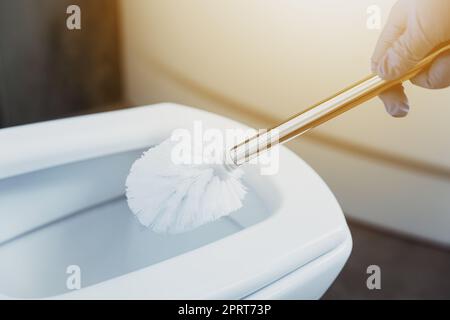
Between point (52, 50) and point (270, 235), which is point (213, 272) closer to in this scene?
point (270, 235)

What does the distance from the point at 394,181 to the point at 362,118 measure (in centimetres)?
12

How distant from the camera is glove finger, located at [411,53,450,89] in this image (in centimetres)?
46

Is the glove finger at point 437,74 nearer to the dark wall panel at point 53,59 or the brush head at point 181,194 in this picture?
the brush head at point 181,194

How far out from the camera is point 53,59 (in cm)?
106

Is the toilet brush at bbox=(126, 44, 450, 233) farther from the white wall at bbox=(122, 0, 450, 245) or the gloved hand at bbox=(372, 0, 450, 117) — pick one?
the white wall at bbox=(122, 0, 450, 245)

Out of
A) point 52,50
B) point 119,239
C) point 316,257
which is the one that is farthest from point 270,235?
point 52,50

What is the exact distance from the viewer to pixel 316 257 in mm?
465

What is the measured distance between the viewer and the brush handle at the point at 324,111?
436 mm

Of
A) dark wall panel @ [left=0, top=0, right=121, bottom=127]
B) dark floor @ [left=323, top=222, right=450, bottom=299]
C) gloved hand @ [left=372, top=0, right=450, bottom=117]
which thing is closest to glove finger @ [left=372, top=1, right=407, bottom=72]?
gloved hand @ [left=372, top=0, right=450, bottom=117]

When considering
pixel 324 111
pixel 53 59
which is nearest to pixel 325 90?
pixel 324 111

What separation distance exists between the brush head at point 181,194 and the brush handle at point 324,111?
35 mm

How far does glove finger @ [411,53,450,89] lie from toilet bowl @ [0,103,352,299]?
0.45 ft

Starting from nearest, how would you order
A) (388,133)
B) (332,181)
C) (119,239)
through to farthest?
(119,239)
(388,133)
(332,181)

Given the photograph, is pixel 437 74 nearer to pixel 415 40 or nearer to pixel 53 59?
pixel 415 40
